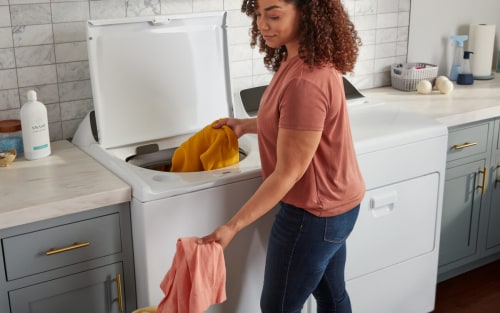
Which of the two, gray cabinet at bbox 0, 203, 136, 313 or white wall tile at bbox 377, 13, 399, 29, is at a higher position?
white wall tile at bbox 377, 13, 399, 29

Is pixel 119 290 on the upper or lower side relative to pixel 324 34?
lower

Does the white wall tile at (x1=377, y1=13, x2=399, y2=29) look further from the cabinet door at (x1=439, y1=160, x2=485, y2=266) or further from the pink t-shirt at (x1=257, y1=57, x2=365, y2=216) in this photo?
the pink t-shirt at (x1=257, y1=57, x2=365, y2=216)

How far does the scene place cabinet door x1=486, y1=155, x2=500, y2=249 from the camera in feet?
9.68

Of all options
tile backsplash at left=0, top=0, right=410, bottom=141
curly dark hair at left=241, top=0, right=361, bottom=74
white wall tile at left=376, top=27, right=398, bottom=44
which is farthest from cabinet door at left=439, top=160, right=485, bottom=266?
curly dark hair at left=241, top=0, right=361, bottom=74

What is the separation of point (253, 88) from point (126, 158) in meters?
0.66

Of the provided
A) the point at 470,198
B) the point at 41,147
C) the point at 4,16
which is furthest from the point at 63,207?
the point at 470,198

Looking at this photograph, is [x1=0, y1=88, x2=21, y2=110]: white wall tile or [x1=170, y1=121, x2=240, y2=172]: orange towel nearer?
[x1=170, y1=121, x2=240, y2=172]: orange towel

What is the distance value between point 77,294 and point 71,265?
97 mm

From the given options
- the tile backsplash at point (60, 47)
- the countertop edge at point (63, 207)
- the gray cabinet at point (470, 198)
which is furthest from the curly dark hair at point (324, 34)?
the gray cabinet at point (470, 198)

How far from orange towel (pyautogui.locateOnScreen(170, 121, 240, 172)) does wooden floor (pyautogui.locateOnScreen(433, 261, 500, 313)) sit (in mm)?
1269

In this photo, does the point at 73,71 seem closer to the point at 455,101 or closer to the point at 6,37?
the point at 6,37

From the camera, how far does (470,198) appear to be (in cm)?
289

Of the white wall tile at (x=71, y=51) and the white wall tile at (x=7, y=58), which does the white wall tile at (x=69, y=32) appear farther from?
the white wall tile at (x=7, y=58)

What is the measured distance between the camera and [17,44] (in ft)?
7.36
